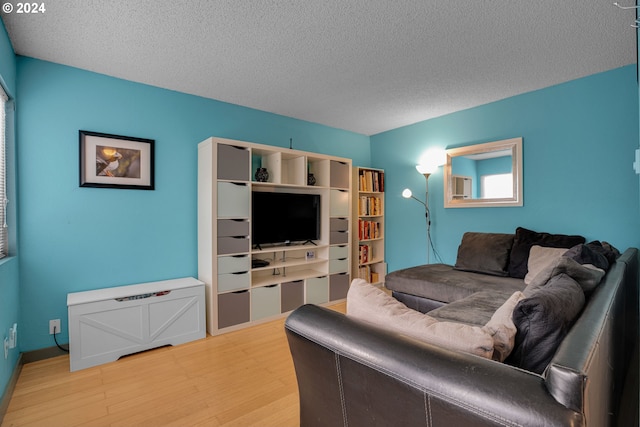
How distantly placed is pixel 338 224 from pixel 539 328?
3018mm

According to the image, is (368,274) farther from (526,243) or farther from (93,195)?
(93,195)

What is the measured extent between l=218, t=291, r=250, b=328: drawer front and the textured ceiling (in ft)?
6.82

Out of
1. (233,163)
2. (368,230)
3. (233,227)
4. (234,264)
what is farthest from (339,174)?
(234,264)

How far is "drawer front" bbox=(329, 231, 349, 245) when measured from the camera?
389cm

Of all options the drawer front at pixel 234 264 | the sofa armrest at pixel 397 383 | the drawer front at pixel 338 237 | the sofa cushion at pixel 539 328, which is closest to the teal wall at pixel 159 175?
the drawer front at pixel 234 264

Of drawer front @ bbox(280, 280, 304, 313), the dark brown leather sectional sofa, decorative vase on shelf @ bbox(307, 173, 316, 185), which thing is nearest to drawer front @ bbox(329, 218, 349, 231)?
decorative vase on shelf @ bbox(307, 173, 316, 185)

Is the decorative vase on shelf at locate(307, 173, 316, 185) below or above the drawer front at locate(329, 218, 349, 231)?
above

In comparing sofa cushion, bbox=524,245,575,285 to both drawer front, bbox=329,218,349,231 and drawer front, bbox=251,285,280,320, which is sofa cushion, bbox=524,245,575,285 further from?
drawer front, bbox=251,285,280,320

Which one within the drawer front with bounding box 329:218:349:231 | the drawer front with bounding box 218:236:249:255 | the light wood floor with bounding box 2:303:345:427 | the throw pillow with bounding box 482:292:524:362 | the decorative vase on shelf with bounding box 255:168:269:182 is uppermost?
the decorative vase on shelf with bounding box 255:168:269:182

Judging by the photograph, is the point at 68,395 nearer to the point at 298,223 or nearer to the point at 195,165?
the point at 195,165

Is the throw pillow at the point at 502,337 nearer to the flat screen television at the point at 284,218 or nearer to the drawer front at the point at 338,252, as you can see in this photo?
the flat screen television at the point at 284,218

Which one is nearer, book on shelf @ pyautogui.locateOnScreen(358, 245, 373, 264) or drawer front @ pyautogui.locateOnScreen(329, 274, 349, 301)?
drawer front @ pyautogui.locateOnScreen(329, 274, 349, 301)

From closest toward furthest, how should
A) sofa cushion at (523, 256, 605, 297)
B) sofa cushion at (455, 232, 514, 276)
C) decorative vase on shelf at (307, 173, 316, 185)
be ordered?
1. sofa cushion at (523, 256, 605, 297)
2. sofa cushion at (455, 232, 514, 276)
3. decorative vase on shelf at (307, 173, 316, 185)

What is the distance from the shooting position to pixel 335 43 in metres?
2.29
